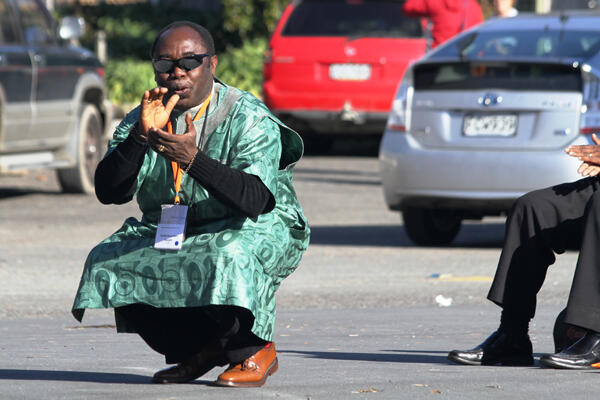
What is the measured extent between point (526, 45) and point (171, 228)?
5.56 meters

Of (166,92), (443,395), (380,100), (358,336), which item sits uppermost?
(166,92)

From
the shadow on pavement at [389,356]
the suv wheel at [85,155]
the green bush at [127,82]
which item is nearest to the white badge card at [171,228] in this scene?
the shadow on pavement at [389,356]

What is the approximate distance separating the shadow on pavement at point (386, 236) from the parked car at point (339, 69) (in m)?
4.58

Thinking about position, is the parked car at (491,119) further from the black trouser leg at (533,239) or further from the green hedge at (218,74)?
the green hedge at (218,74)

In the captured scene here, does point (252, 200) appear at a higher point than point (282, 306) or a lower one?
higher

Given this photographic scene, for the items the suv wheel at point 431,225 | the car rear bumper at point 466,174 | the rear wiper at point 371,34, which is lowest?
the suv wheel at point 431,225

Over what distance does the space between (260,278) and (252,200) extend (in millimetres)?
268

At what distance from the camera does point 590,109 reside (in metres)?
9.20

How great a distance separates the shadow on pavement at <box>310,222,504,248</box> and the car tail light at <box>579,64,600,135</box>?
156 cm

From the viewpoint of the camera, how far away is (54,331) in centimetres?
683

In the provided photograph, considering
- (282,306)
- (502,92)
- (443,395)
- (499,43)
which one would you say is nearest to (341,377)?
(443,395)

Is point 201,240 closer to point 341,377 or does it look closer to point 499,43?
point 341,377

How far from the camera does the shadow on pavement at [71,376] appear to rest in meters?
5.25

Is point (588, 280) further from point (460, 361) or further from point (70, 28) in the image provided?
point (70, 28)
